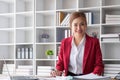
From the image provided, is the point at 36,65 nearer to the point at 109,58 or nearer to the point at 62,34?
the point at 62,34

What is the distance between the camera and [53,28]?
4867mm

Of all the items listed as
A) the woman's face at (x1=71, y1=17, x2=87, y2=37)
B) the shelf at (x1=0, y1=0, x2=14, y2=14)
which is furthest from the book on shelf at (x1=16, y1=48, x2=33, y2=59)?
the woman's face at (x1=71, y1=17, x2=87, y2=37)

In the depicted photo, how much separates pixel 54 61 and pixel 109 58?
1.11 metres

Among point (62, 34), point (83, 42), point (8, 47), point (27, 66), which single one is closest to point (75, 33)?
point (83, 42)

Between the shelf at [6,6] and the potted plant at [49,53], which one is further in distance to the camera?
the shelf at [6,6]

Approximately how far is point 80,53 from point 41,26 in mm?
2799

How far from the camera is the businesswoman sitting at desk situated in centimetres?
224

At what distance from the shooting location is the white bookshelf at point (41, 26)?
15.1ft

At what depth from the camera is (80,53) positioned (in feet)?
7.49

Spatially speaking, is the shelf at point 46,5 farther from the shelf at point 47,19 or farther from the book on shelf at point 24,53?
the book on shelf at point 24,53

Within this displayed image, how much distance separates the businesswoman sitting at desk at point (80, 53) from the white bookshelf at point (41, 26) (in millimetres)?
2072

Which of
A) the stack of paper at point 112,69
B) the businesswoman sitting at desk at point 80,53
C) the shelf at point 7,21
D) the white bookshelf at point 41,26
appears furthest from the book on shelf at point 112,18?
the businesswoman sitting at desk at point 80,53

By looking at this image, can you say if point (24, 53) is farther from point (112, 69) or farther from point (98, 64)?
point (98, 64)

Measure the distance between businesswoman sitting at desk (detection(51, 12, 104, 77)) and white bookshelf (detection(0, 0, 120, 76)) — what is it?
81.6 inches
